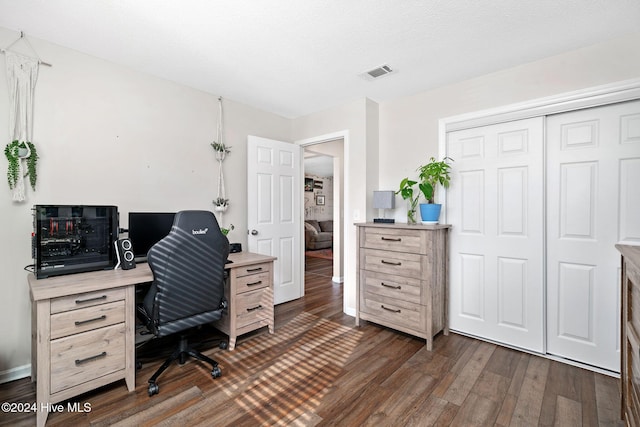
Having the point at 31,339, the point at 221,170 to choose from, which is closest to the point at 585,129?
the point at 221,170

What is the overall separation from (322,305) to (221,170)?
6.70ft

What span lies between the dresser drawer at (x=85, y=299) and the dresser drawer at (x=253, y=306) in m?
0.94

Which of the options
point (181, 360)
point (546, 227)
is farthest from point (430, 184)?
point (181, 360)

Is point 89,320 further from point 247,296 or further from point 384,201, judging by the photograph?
point 384,201

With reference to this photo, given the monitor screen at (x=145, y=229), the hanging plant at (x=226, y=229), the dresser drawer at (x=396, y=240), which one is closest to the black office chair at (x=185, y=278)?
the monitor screen at (x=145, y=229)

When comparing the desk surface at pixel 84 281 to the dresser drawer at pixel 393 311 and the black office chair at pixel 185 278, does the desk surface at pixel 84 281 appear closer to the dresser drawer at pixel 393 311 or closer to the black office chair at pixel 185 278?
the black office chair at pixel 185 278

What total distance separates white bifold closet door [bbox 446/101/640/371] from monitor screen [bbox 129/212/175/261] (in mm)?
2727

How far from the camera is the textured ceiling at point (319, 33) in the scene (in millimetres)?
1760

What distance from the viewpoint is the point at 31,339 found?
205 cm

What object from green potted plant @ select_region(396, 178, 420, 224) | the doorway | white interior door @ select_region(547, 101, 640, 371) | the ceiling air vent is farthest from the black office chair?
white interior door @ select_region(547, 101, 640, 371)

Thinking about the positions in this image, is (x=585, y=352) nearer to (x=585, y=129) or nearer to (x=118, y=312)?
(x=585, y=129)

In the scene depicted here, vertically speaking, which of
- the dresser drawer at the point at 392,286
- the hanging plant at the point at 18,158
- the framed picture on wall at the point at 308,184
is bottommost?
the dresser drawer at the point at 392,286

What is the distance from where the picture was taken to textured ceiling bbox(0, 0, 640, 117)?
69.3 inches

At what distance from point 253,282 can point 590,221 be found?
2793mm
